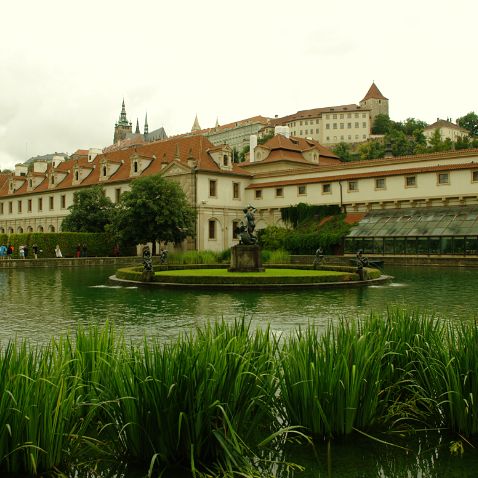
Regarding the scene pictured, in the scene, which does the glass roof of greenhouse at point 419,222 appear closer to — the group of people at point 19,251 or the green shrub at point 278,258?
the green shrub at point 278,258

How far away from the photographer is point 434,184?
5038cm

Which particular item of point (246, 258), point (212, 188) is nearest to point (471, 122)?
Answer: point (212, 188)

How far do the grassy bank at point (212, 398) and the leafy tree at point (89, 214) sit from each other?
53398 mm

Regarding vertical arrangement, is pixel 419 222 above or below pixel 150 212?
below

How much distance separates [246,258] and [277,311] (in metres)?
12.3

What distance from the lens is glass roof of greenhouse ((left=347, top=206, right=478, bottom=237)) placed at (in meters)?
44.6

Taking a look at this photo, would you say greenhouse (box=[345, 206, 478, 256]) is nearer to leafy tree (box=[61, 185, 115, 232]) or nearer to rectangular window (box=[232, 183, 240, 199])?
rectangular window (box=[232, 183, 240, 199])

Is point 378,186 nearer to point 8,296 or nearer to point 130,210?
point 130,210

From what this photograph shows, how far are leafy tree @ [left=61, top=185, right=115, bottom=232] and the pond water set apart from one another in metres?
30.4

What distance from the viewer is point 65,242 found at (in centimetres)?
5381

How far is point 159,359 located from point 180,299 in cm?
1501

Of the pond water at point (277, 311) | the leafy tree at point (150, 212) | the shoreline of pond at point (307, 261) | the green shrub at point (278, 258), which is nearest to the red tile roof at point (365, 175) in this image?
the shoreline of pond at point (307, 261)

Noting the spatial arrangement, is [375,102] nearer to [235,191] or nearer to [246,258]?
[235,191]

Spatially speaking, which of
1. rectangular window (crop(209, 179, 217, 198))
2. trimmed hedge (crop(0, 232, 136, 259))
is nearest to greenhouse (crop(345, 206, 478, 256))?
rectangular window (crop(209, 179, 217, 198))
